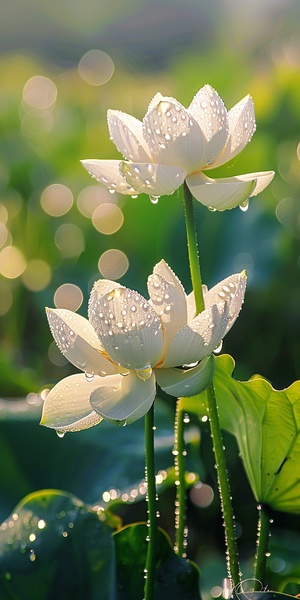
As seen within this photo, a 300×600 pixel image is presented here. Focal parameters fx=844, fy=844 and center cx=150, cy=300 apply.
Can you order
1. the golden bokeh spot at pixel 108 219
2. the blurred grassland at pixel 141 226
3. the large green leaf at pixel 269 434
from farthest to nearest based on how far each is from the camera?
the golden bokeh spot at pixel 108 219 → the blurred grassland at pixel 141 226 → the large green leaf at pixel 269 434

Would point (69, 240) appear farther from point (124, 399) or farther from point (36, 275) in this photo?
point (124, 399)

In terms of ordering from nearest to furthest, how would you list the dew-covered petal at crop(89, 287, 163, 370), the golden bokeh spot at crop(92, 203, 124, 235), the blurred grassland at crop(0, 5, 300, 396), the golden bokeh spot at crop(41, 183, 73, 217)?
1. the dew-covered petal at crop(89, 287, 163, 370)
2. the blurred grassland at crop(0, 5, 300, 396)
3. the golden bokeh spot at crop(92, 203, 124, 235)
4. the golden bokeh spot at crop(41, 183, 73, 217)

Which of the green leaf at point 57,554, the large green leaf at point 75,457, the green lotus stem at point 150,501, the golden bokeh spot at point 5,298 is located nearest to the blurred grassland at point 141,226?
the golden bokeh spot at point 5,298

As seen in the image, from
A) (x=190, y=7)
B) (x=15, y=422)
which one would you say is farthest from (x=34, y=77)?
(x=190, y=7)

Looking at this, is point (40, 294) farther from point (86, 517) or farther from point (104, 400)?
point (104, 400)

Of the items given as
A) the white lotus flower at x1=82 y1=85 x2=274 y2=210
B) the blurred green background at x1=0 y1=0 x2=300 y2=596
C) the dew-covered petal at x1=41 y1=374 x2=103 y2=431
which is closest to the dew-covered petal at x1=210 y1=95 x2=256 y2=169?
the white lotus flower at x1=82 y1=85 x2=274 y2=210

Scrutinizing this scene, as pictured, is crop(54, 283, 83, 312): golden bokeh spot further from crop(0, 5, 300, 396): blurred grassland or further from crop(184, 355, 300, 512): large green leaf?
crop(184, 355, 300, 512): large green leaf

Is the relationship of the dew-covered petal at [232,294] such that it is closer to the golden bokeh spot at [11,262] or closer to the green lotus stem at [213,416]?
the green lotus stem at [213,416]
